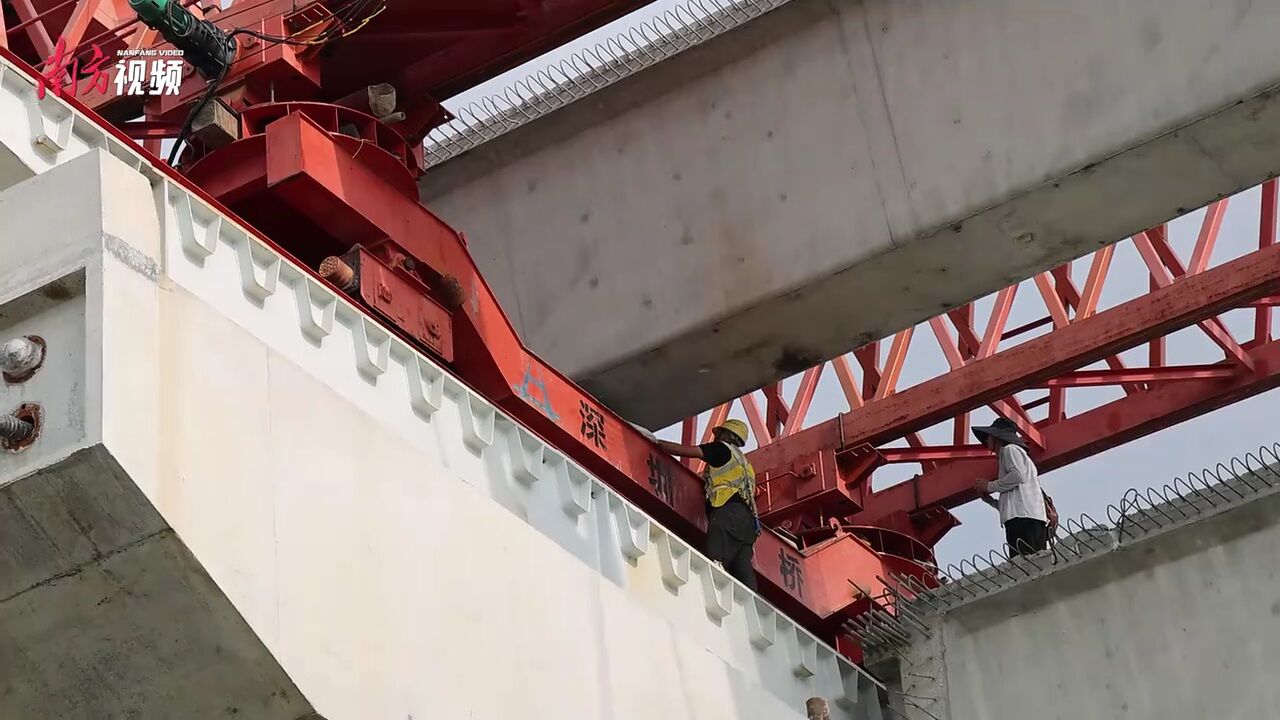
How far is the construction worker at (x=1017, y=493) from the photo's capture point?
21016 millimetres

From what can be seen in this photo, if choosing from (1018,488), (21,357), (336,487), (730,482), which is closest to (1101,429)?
(1018,488)

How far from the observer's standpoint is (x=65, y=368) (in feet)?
39.6

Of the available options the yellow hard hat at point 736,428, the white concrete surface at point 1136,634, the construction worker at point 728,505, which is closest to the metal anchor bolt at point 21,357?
the construction worker at point 728,505

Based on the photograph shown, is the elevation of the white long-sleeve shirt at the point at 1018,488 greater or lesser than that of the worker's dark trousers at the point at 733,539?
greater

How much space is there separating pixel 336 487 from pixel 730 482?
599 centimetres

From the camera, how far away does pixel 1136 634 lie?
17656 millimetres

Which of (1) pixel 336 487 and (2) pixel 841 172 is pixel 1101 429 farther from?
(1) pixel 336 487

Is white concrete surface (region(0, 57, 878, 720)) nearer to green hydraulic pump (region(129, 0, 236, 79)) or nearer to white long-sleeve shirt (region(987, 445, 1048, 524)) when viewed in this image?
green hydraulic pump (region(129, 0, 236, 79))

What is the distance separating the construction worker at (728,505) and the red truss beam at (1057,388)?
126 inches

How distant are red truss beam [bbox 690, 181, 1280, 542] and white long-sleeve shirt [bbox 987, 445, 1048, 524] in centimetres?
139

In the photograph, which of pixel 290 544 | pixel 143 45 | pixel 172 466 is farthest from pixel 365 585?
pixel 143 45

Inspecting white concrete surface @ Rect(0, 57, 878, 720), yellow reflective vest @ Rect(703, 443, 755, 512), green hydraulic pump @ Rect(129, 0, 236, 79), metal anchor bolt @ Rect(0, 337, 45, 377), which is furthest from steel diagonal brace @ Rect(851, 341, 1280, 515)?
metal anchor bolt @ Rect(0, 337, 45, 377)

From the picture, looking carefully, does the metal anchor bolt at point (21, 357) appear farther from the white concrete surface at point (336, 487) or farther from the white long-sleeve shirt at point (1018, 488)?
the white long-sleeve shirt at point (1018, 488)

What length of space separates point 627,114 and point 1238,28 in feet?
18.2
